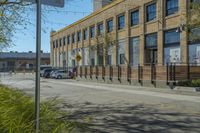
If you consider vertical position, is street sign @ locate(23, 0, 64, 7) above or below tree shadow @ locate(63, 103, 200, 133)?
above

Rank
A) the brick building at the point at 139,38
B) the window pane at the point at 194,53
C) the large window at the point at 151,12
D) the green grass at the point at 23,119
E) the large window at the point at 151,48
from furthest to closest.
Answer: the large window at the point at 151,12 < the large window at the point at 151,48 < the brick building at the point at 139,38 < the window pane at the point at 194,53 < the green grass at the point at 23,119

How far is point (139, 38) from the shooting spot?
4181cm

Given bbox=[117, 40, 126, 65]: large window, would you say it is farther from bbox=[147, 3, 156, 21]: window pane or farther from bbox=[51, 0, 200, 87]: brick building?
bbox=[147, 3, 156, 21]: window pane

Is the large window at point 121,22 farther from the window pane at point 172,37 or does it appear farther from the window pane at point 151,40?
the window pane at point 172,37

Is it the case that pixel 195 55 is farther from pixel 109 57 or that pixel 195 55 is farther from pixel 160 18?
pixel 109 57

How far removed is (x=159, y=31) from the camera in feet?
121

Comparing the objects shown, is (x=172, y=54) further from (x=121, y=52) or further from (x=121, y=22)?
(x=121, y=22)

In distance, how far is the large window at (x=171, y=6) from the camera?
35031mm

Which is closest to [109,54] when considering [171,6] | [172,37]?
[171,6]

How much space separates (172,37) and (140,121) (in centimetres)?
2495

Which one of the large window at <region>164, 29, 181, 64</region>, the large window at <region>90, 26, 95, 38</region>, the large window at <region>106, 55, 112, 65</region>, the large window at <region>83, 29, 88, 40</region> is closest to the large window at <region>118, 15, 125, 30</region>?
the large window at <region>106, 55, 112, 65</region>

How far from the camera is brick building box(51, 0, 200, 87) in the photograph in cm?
3293

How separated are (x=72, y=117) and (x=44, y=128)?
15.9 feet

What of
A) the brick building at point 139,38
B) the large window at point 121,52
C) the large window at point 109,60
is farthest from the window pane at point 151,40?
the large window at point 109,60
